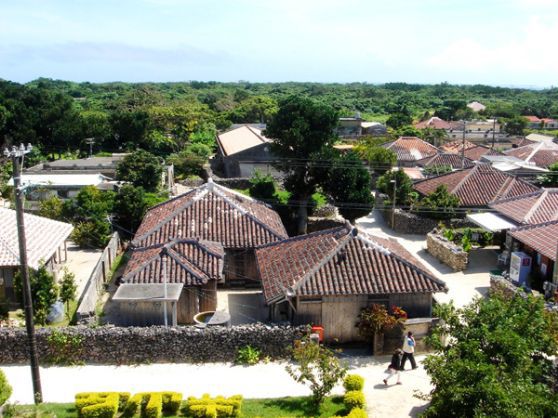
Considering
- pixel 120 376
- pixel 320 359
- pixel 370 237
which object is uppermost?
pixel 370 237

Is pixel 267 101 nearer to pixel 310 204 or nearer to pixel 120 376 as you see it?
pixel 310 204

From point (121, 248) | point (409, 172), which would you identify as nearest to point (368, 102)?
point (409, 172)

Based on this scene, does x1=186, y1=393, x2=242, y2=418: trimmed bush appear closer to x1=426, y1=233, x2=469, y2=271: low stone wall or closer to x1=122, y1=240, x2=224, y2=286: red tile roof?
x1=122, y1=240, x2=224, y2=286: red tile roof

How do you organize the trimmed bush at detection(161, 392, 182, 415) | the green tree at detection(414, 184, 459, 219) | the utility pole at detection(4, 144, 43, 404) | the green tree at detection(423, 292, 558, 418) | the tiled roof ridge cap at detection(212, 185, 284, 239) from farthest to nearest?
1. the green tree at detection(414, 184, 459, 219)
2. the tiled roof ridge cap at detection(212, 185, 284, 239)
3. the trimmed bush at detection(161, 392, 182, 415)
4. the utility pole at detection(4, 144, 43, 404)
5. the green tree at detection(423, 292, 558, 418)

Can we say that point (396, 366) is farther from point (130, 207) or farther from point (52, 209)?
point (52, 209)

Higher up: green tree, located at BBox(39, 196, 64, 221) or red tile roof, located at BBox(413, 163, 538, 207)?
red tile roof, located at BBox(413, 163, 538, 207)

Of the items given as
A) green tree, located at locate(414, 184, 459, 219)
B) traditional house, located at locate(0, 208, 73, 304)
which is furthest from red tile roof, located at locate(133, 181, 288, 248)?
green tree, located at locate(414, 184, 459, 219)

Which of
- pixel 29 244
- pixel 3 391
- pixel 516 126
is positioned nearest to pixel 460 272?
pixel 29 244

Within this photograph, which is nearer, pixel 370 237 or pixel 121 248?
pixel 370 237
